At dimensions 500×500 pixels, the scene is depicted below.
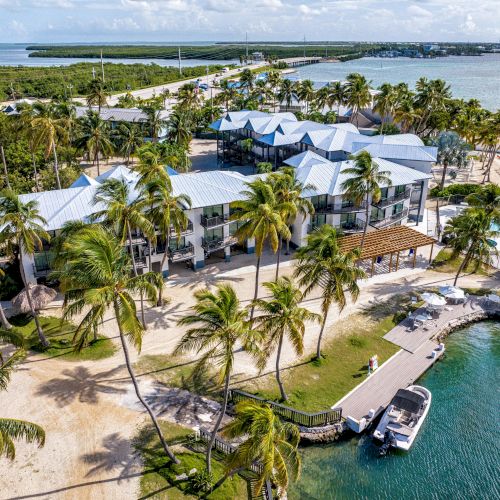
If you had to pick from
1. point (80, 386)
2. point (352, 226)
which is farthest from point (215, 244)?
point (80, 386)

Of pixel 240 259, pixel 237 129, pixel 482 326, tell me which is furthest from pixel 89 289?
pixel 237 129

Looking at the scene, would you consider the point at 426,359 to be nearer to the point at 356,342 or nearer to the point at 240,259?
the point at 356,342

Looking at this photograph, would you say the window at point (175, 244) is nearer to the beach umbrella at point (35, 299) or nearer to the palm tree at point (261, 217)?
the beach umbrella at point (35, 299)

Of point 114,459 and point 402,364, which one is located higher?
point 114,459

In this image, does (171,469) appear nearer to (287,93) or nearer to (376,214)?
(376,214)

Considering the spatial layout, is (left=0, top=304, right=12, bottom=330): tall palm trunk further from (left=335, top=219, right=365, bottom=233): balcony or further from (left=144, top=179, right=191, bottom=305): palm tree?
(left=335, top=219, right=365, bottom=233): balcony
